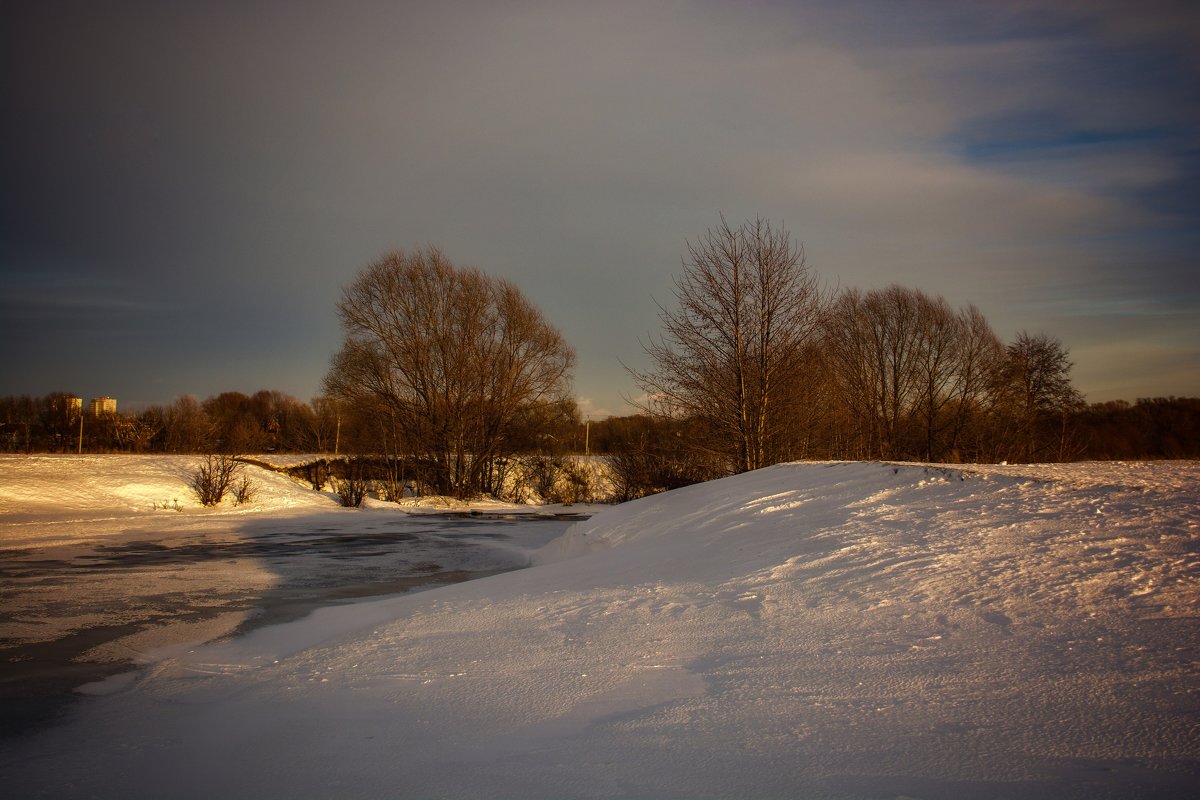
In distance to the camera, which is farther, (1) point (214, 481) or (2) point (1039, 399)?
(2) point (1039, 399)

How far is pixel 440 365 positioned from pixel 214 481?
10.3 metres

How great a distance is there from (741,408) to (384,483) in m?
19.7

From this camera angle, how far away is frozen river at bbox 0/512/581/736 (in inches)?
221

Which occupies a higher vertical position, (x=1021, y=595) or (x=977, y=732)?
(x=1021, y=595)

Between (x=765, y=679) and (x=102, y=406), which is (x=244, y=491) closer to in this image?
(x=765, y=679)

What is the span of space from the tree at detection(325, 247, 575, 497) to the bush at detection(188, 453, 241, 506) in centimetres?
739

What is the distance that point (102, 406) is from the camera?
4953cm

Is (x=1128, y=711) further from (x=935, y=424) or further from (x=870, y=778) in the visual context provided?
(x=935, y=424)

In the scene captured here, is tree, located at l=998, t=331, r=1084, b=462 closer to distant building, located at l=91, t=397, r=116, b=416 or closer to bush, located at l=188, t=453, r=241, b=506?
bush, located at l=188, t=453, r=241, b=506

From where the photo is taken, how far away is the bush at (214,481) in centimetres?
2223

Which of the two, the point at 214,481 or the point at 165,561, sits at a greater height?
the point at 214,481

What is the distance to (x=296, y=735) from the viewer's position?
373 cm

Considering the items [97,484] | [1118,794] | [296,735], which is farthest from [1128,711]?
[97,484]

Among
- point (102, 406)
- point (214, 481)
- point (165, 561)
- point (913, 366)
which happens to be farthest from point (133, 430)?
point (913, 366)
